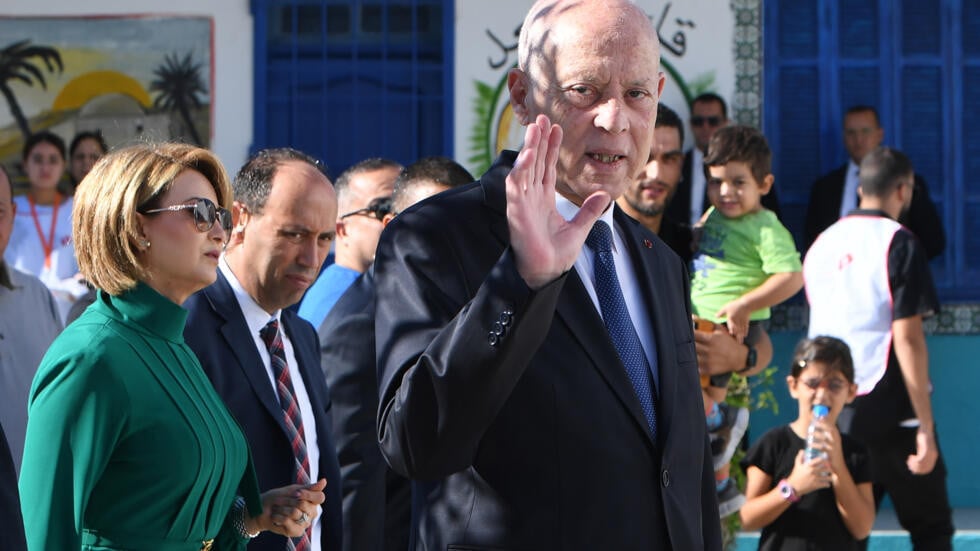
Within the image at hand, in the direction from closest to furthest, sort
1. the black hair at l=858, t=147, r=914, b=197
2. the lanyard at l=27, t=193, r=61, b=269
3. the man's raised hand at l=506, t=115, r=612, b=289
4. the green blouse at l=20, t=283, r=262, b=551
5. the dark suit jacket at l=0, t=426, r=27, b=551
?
1. the man's raised hand at l=506, t=115, r=612, b=289
2. the green blouse at l=20, t=283, r=262, b=551
3. the dark suit jacket at l=0, t=426, r=27, b=551
4. the black hair at l=858, t=147, r=914, b=197
5. the lanyard at l=27, t=193, r=61, b=269

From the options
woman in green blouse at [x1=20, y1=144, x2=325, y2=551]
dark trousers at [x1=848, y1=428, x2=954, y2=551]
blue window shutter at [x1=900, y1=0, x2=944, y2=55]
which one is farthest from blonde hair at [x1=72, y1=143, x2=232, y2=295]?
blue window shutter at [x1=900, y1=0, x2=944, y2=55]

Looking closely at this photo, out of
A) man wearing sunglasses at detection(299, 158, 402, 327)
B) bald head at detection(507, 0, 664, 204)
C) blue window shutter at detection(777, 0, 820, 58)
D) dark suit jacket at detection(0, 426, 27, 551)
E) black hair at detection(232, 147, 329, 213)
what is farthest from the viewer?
blue window shutter at detection(777, 0, 820, 58)

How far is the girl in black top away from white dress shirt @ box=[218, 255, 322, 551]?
2.34 metres

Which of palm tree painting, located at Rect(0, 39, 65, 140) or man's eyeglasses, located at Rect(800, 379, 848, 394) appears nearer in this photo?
man's eyeglasses, located at Rect(800, 379, 848, 394)

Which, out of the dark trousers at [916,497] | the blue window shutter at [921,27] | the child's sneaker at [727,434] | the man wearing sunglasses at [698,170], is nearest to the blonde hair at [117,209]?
the child's sneaker at [727,434]

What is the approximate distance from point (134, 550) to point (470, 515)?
720mm

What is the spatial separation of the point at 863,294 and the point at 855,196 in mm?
1618

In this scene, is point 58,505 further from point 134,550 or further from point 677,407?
point 677,407

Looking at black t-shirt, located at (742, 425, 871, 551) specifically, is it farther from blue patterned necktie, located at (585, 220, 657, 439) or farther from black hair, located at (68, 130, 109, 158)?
black hair, located at (68, 130, 109, 158)

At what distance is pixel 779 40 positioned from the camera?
29.5 ft

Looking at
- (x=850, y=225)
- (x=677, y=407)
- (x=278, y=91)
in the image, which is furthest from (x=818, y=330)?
(x=677, y=407)

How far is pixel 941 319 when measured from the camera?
8867 mm

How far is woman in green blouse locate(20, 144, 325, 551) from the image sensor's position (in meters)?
2.76

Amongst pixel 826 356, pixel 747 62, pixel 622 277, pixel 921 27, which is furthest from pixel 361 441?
pixel 921 27
